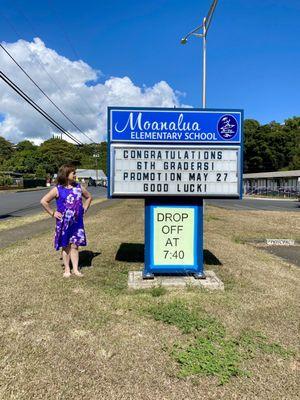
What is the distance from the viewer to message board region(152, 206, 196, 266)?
Result: 5.94 meters

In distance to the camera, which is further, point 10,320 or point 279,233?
point 279,233

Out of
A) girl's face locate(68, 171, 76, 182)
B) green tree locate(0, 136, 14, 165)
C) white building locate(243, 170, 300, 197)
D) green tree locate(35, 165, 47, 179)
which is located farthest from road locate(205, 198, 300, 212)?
green tree locate(0, 136, 14, 165)

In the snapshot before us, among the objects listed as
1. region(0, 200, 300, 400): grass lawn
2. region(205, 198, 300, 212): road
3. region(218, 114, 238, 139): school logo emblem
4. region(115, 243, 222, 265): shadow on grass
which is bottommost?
region(205, 198, 300, 212): road

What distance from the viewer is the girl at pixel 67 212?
573 cm

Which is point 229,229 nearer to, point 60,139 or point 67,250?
point 67,250

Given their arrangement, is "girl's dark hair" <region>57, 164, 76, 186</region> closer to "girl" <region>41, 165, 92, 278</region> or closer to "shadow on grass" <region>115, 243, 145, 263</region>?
"girl" <region>41, 165, 92, 278</region>

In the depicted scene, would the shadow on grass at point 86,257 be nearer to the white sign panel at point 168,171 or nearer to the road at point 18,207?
the white sign panel at point 168,171

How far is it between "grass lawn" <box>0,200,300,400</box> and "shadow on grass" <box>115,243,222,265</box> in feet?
2.24

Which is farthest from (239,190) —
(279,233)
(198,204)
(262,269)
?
(279,233)

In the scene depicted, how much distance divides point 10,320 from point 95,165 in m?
133

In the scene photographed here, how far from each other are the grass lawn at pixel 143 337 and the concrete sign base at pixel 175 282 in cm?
14

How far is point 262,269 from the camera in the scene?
22.2 ft

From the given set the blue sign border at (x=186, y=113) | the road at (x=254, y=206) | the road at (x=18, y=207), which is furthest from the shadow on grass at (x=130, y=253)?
the road at (x=254, y=206)

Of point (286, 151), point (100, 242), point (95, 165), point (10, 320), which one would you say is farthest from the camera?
point (95, 165)
